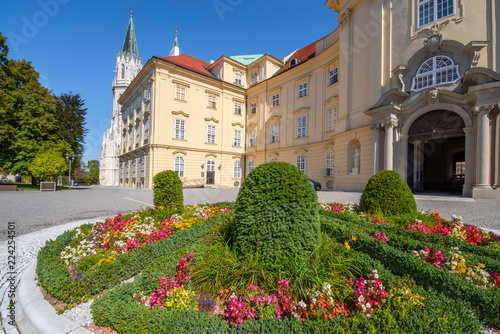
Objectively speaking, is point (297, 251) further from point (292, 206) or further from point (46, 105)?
point (46, 105)

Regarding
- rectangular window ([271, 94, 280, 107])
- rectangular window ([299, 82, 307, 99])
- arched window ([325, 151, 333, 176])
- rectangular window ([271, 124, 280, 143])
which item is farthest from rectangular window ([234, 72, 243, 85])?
arched window ([325, 151, 333, 176])

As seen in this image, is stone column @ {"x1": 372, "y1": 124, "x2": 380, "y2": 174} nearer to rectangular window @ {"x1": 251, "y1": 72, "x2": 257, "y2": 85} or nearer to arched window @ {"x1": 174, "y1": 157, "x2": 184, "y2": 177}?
arched window @ {"x1": 174, "y1": 157, "x2": 184, "y2": 177}

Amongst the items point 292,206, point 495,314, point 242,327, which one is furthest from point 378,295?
point 242,327

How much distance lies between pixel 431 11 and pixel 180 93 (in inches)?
965

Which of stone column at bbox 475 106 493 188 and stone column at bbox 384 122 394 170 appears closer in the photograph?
stone column at bbox 475 106 493 188

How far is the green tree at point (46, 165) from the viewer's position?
2194 cm

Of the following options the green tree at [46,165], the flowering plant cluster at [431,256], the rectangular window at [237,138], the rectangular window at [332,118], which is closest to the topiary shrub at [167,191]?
the flowering plant cluster at [431,256]

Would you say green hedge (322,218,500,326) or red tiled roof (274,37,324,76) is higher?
A: red tiled roof (274,37,324,76)

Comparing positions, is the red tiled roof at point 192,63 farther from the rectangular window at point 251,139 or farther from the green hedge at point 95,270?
the green hedge at point 95,270

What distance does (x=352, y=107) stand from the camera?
61.4 feet

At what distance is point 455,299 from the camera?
2.33 m

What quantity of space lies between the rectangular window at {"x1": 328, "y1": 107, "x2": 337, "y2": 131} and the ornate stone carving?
360 inches

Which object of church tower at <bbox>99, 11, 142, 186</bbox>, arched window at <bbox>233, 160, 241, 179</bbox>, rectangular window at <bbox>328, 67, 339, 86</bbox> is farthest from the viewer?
church tower at <bbox>99, 11, 142, 186</bbox>

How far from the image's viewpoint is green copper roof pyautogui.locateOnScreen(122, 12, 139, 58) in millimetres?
60875
